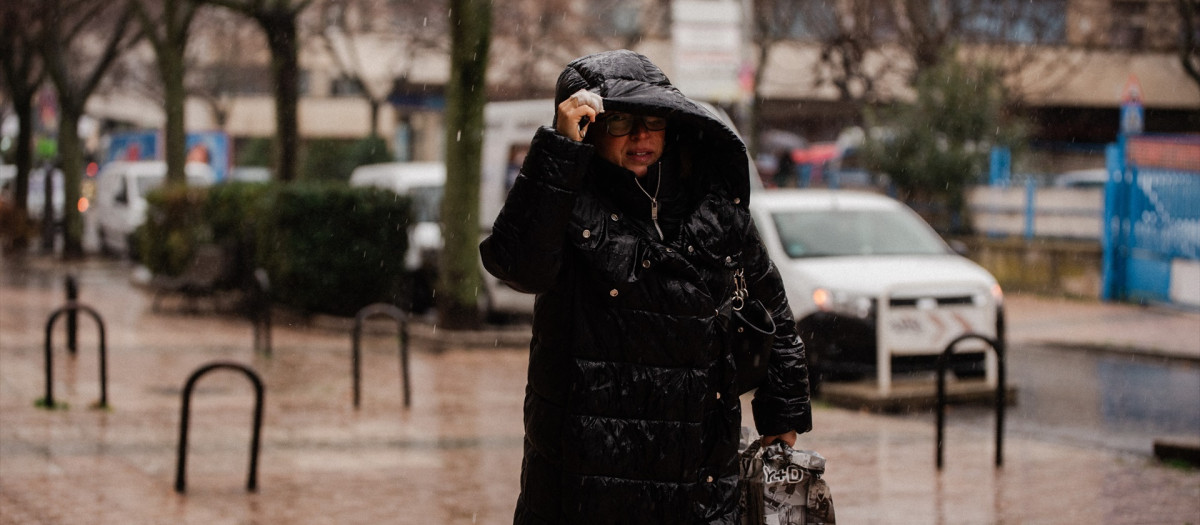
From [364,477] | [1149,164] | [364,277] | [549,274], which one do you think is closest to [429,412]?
[364,477]

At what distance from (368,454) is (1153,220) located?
1358cm

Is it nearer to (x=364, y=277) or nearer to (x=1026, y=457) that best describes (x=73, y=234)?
(x=364, y=277)

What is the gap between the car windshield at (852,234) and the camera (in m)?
12.1

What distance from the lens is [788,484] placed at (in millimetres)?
3996

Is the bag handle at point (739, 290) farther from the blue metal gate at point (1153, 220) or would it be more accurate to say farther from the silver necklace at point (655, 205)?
the blue metal gate at point (1153, 220)

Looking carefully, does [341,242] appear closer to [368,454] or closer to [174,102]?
[368,454]

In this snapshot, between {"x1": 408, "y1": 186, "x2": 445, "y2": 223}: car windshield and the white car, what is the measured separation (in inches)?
252

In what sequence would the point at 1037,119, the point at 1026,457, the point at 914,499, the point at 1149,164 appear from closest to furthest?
1. the point at 914,499
2. the point at 1026,457
3. the point at 1149,164
4. the point at 1037,119

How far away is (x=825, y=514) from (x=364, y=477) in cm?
453

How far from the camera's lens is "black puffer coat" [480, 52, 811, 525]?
3611 mm

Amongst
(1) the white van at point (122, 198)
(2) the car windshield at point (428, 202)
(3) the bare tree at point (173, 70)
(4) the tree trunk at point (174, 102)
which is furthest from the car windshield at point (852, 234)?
(1) the white van at point (122, 198)

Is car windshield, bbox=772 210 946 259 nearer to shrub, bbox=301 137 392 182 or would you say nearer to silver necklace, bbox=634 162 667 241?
silver necklace, bbox=634 162 667 241

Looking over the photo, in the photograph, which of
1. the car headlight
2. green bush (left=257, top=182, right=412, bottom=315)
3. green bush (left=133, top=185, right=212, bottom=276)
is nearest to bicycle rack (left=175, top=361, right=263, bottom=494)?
the car headlight

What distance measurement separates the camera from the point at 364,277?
16.4 m
